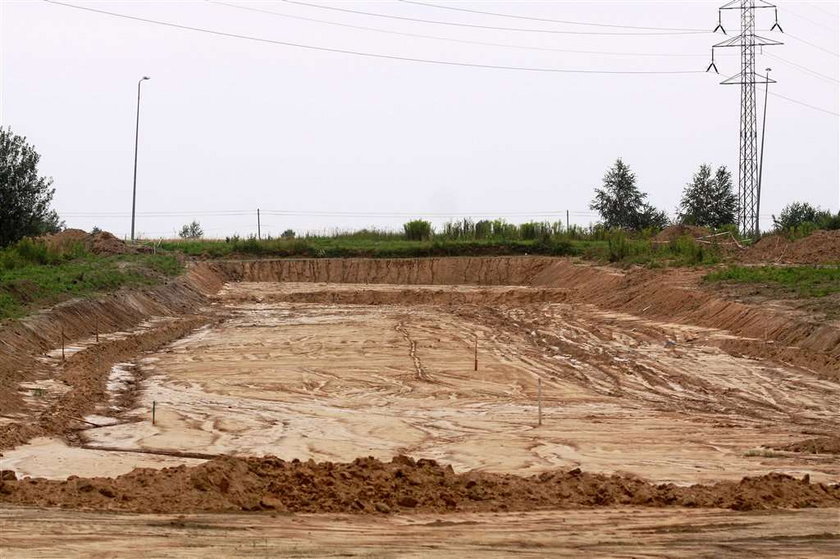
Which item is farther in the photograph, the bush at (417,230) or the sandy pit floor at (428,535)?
the bush at (417,230)

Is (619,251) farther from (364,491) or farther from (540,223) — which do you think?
(364,491)

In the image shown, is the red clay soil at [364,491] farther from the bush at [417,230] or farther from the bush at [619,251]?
the bush at [417,230]

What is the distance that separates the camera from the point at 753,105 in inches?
1820

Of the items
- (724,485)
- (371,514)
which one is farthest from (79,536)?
(724,485)

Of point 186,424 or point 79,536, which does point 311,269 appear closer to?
point 186,424

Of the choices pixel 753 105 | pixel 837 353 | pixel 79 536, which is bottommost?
pixel 79 536

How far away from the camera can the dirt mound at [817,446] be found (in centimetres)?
1370

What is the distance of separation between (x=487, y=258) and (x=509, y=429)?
35.3 metres

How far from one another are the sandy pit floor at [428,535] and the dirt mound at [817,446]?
3621 millimetres

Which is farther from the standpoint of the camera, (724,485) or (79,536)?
(724,485)

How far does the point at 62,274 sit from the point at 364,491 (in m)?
22.9

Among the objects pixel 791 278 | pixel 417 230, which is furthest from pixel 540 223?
pixel 791 278

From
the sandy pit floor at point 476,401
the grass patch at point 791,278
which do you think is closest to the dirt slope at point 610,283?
the sandy pit floor at point 476,401

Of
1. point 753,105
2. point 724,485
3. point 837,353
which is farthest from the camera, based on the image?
point 753,105
